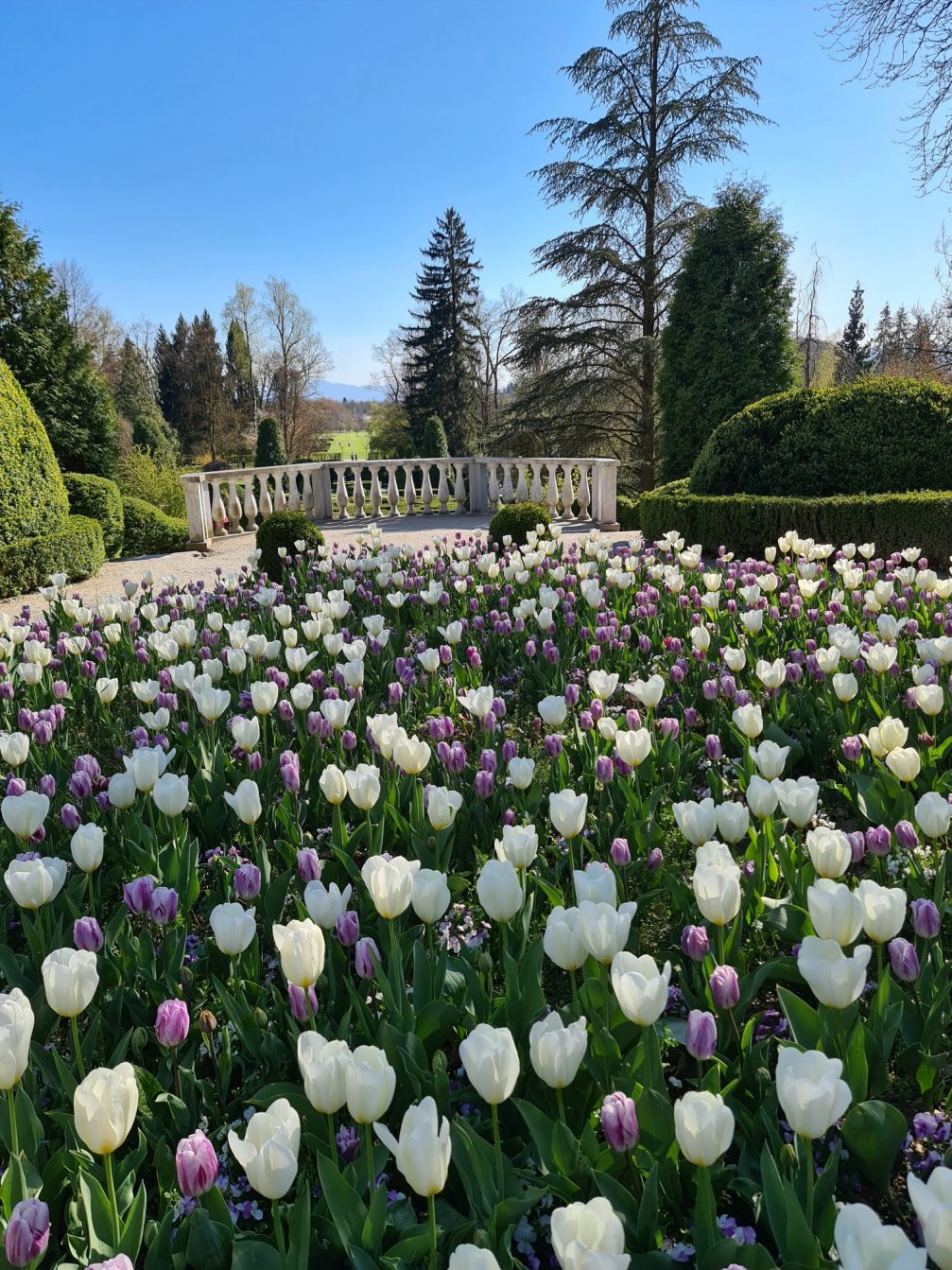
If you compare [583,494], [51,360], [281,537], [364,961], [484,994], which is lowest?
[484,994]

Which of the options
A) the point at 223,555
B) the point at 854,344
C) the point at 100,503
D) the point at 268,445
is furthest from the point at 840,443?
the point at 854,344

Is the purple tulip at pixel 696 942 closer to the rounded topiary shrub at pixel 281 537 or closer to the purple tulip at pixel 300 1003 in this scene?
the purple tulip at pixel 300 1003

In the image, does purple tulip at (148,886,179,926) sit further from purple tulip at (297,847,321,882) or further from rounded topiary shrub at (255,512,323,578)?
rounded topiary shrub at (255,512,323,578)

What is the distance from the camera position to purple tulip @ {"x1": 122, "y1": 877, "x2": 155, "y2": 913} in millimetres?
2137

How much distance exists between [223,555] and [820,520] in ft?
31.1

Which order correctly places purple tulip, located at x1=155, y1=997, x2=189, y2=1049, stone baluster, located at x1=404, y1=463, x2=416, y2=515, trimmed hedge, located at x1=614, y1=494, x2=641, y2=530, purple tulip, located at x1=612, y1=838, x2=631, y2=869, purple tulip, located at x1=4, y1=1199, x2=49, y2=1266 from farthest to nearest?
stone baluster, located at x1=404, y1=463, x2=416, y2=515
trimmed hedge, located at x1=614, y1=494, x2=641, y2=530
purple tulip, located at x1=612, y1=838, x2=631, y2=869
purple tulip, located at x1=155, y1=997, x2=189, y2=1049
purple tulip, located at x1=4, y1=1199, x2=49, y2=1266

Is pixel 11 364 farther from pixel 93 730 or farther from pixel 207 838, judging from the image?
pixel 207 838

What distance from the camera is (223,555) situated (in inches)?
561

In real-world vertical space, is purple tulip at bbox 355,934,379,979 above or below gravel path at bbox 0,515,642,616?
above

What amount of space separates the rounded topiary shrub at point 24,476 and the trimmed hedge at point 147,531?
12.2ft

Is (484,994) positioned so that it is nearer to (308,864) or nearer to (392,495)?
(308,864)

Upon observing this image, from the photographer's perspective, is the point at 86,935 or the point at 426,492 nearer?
the point at 86,935

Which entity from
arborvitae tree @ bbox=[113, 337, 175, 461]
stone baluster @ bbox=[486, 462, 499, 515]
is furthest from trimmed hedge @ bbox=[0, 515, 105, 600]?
arborvitae tree @ bbox=[113, 337, 175, 461]

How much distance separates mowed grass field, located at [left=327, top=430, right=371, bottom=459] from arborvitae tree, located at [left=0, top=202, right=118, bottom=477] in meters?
42.2
